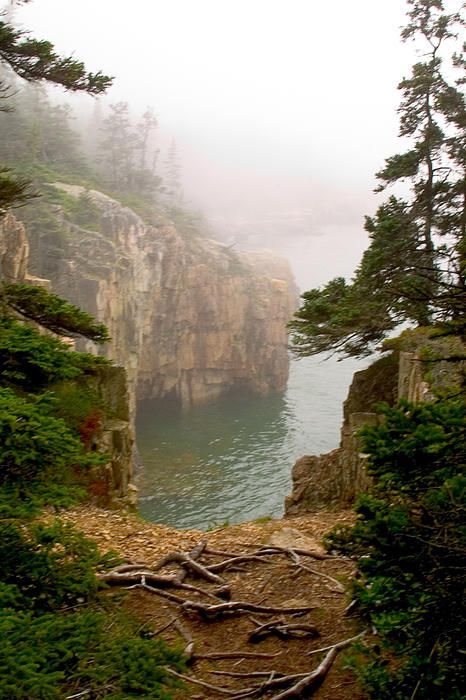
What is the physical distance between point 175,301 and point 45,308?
43747mm

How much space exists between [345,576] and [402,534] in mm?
4638

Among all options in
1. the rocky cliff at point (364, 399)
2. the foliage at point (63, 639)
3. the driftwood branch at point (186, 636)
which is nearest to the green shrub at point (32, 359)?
the foliage at point (63, 639)

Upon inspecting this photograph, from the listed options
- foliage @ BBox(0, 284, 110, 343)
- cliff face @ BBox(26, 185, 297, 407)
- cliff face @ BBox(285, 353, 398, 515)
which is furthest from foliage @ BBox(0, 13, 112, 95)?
cliff face @ BBox(26, 185, 297, 407)

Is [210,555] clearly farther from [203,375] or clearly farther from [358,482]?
[203,375]

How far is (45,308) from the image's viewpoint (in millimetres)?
6781

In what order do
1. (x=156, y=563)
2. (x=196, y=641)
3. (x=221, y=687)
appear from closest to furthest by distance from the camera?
(x=221, y=687) → (x=196, y=641) → (x=156, y=563)

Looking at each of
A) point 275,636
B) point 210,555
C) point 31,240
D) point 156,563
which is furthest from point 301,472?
point 31,240

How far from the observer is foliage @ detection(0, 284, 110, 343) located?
6.70 m

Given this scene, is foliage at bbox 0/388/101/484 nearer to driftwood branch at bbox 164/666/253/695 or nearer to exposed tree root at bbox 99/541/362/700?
exposed tree root at bbox 99/541/362/700

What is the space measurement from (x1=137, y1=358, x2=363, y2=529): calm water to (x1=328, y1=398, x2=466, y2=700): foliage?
16407 millimetres

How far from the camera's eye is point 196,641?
217 inches

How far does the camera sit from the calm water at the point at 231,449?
2880 centimetres

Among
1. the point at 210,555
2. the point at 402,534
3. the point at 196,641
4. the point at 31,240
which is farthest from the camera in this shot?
the point at 31,240

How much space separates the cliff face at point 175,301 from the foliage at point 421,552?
3527cm
